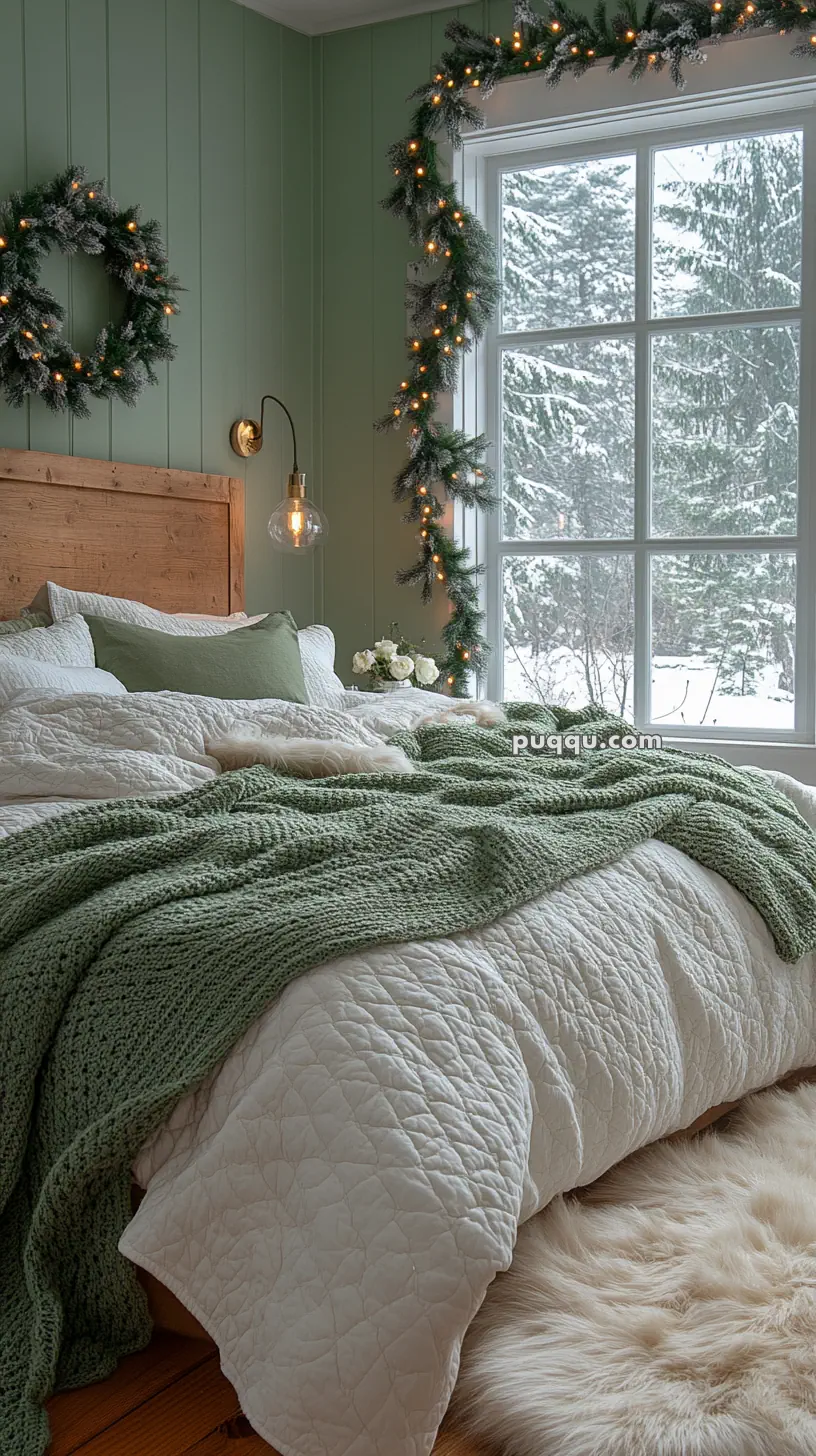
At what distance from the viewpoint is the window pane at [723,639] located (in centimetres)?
422

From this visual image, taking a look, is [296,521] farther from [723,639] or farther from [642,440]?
[723,639]

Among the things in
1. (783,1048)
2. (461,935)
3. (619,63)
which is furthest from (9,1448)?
(619,63)

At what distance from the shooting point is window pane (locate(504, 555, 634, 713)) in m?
4.46

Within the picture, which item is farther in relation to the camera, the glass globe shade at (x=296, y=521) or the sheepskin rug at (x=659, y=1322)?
the glass globe shade at (x=296, y=521)

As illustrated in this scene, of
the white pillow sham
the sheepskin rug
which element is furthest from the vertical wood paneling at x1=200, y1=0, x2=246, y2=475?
the sheepskin rug

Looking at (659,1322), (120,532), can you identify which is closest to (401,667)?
(120,532)

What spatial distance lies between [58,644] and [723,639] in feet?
→ 7.45

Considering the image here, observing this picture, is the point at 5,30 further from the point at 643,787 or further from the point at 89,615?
the point at 643,787

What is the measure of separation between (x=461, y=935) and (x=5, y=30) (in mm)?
3018

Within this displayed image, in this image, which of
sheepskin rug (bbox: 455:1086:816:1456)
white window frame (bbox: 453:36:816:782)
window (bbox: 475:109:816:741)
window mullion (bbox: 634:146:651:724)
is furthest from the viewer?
window mullion (bbox: 634:146:651:724)

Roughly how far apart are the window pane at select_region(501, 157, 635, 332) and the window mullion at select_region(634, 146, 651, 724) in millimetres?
39

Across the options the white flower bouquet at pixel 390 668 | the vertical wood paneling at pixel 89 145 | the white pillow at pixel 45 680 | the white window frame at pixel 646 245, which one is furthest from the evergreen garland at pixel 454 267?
the white pillow at pixel 45 680

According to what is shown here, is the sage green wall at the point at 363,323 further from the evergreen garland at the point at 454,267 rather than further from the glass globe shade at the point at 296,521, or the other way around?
the glass globe shade at the point at 296,521

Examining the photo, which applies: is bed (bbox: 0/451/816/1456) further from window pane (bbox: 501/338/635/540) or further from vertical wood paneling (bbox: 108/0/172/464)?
window pane (bbox: 501/338/635/540)
